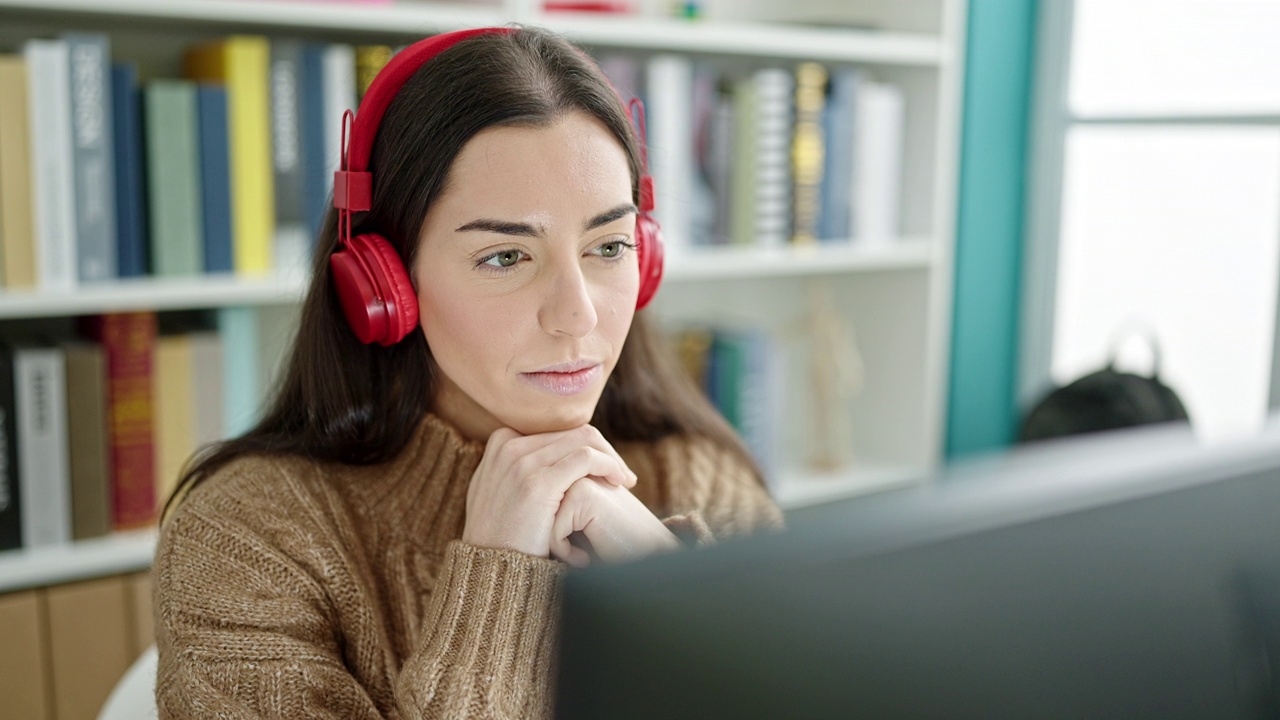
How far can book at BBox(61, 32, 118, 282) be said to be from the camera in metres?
1.62

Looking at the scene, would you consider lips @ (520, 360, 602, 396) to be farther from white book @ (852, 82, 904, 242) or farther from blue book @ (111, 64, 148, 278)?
white book @ (852, 82, 904, 242)

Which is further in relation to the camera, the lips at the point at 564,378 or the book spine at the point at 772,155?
the book spine at the point at 772,155

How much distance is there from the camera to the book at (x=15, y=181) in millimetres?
1591

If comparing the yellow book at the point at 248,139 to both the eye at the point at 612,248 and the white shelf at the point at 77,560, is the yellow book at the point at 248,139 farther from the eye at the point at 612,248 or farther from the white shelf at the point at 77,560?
the eye at the point at 612,248

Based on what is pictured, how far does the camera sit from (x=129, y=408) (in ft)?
5.85

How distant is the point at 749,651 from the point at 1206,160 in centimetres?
239

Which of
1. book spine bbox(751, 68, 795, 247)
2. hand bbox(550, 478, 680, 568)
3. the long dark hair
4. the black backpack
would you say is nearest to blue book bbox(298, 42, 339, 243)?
the long dark hair

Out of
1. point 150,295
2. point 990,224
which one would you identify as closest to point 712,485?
point 150,295

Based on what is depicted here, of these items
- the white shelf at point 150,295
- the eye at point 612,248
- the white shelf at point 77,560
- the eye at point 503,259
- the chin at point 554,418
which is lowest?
the white shelf at point 77,560

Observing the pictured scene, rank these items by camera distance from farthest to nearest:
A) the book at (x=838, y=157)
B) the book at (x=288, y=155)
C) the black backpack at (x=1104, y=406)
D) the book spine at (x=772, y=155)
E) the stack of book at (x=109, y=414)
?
the book at (x=838, y=157)
the book spine at (x=772, y=155)
the black backpack at (x=1104, y=406)
the book at (x=288, y=155)
the stack of book at (x=109, y=414)

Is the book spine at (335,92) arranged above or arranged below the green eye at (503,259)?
above

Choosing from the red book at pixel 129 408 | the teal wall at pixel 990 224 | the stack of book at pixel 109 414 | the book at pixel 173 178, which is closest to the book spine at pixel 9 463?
the stack of book at pixel 109 414

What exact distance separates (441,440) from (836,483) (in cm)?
157

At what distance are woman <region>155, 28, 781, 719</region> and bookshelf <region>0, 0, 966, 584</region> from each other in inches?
31.9
